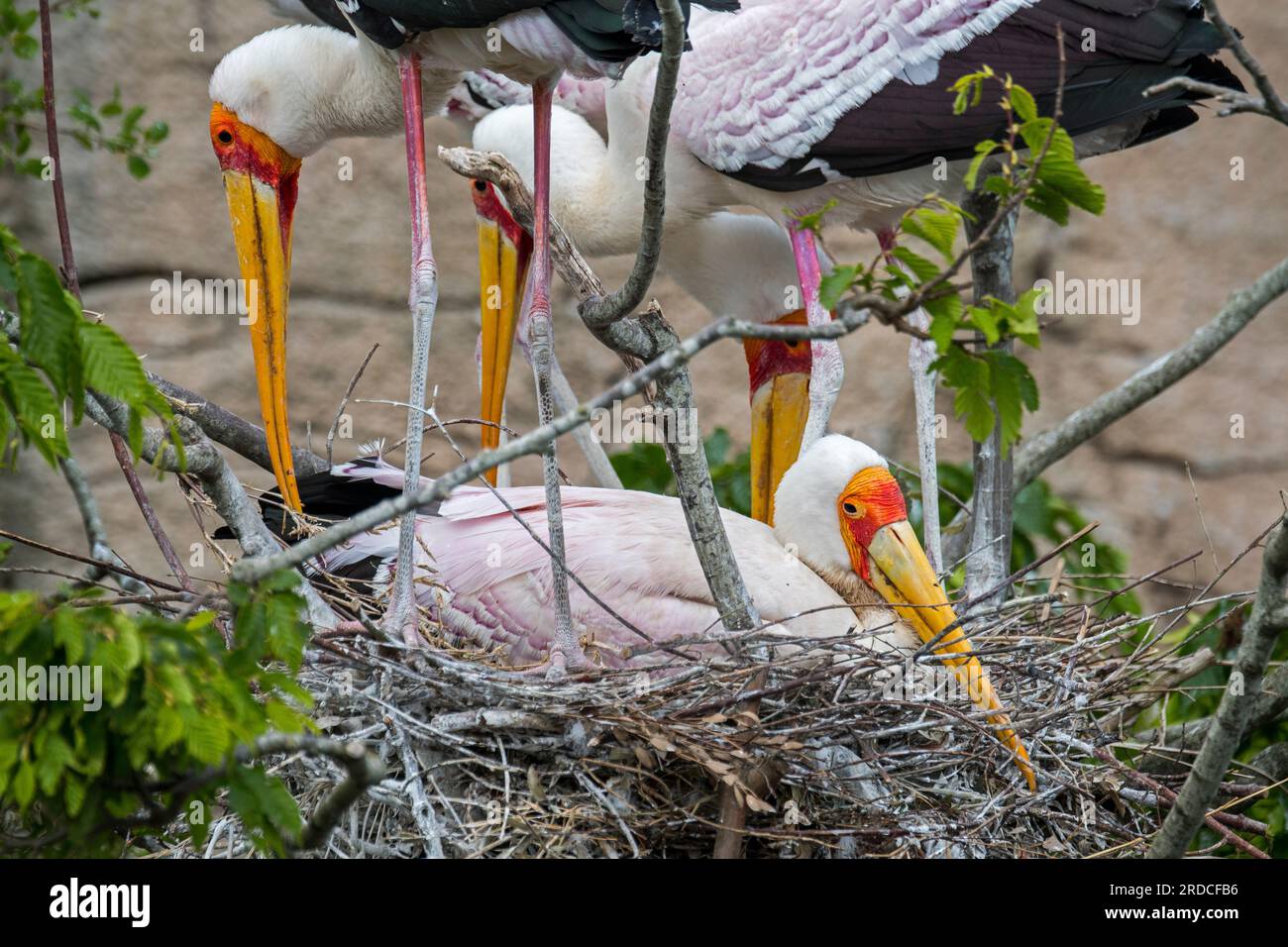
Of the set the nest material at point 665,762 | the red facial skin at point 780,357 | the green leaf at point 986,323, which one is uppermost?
the red facial skin at point 780,357

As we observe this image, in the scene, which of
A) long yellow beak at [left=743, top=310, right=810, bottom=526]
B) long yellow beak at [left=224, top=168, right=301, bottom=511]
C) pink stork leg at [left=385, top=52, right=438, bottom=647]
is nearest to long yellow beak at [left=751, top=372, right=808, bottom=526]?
long yellow beak at [left=743, top=310, right=810, bottom=526]

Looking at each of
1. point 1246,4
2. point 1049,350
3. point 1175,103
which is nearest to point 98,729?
point 1175,103

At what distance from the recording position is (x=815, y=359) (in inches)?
157

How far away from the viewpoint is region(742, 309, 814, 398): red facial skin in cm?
435

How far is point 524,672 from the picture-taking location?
296 centimetres

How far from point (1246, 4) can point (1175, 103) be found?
3.53 metres

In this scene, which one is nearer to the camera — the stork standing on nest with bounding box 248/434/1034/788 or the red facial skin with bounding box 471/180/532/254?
the stork standing on nest with bounding box 248/434/1034/788

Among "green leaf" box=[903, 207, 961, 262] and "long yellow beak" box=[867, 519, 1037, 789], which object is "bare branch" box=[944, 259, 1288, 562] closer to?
"green leaf" box=[903, 207, 961, 262]

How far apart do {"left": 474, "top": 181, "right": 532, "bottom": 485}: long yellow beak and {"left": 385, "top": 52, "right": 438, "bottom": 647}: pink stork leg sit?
2.62 ft

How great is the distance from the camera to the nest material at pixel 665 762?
8.65 ft

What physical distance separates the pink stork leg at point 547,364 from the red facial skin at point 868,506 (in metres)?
0.64

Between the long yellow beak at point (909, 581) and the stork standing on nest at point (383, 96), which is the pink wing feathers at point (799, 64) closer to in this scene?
the stork standing on nest at point (383, 96)

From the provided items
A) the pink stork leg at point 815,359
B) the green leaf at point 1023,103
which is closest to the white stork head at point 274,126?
the pink stork leg at point 815,359
